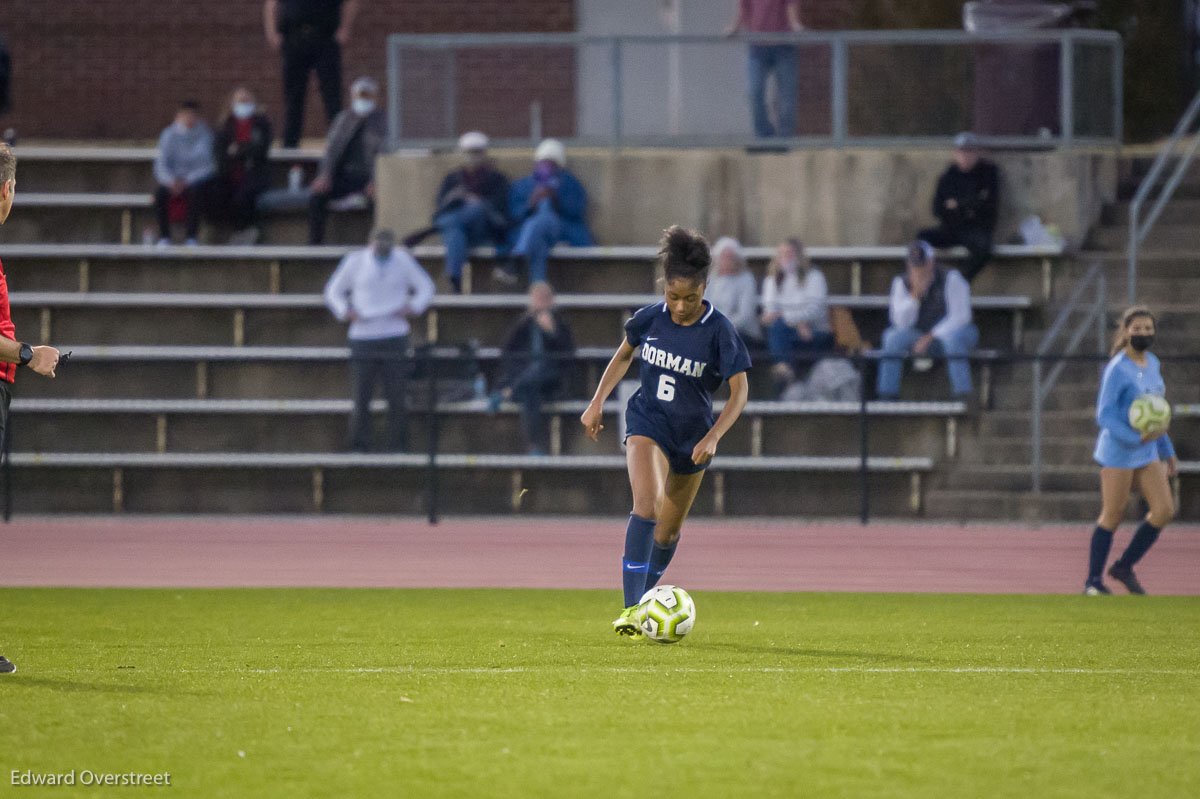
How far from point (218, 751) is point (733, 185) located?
15.0 metres

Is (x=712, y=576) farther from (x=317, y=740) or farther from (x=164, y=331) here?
(x=164, y=331)

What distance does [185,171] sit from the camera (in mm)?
20672

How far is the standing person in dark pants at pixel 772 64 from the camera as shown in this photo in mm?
20031

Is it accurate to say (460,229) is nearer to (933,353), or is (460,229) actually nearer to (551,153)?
(551,153)

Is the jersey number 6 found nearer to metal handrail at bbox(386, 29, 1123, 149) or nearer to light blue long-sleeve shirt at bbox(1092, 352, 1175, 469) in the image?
light blue long-sleeve shirt at bbox(1092, 352, 1175, 469)

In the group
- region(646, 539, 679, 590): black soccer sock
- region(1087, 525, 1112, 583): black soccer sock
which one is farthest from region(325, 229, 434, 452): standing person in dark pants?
region(646, 539, 679, 590): black soccer sock

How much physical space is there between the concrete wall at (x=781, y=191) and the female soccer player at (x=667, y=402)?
11164mm

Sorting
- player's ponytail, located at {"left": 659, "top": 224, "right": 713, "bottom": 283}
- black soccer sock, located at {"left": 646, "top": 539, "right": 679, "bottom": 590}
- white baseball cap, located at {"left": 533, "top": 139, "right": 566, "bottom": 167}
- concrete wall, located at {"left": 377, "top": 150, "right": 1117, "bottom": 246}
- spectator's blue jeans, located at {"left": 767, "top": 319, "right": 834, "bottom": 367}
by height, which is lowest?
black soccer sock, located at {"left": 646, "top": 539, "right": 679, "bottom": 590}

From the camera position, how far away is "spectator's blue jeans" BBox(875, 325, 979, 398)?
17.2 metres

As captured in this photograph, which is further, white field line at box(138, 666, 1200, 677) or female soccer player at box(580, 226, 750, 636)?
female soccer player at box(580, 226, 750, 636)

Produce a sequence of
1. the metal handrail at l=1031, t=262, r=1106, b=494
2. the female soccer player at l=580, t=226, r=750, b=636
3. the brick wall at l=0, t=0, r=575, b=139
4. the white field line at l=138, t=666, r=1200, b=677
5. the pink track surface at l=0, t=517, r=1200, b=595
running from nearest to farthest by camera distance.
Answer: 1. the white field line at l=138, t=666, r=1200, b=677
2. the female soccer player at l=580, t=226, r=750, b=636
3. the pink track surface at l=0, t=517, r=1200, b=595
4. the metal handrail at l=1031, t=262, r=1106, b=494
5. the brick wall at l=0, t=0, r=575, b=139

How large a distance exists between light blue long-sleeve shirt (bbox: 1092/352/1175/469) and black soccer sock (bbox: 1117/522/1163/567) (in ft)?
2.09

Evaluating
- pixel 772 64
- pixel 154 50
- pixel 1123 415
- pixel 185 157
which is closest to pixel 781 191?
pixel 772 64

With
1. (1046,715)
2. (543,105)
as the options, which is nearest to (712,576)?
(1046,715)
